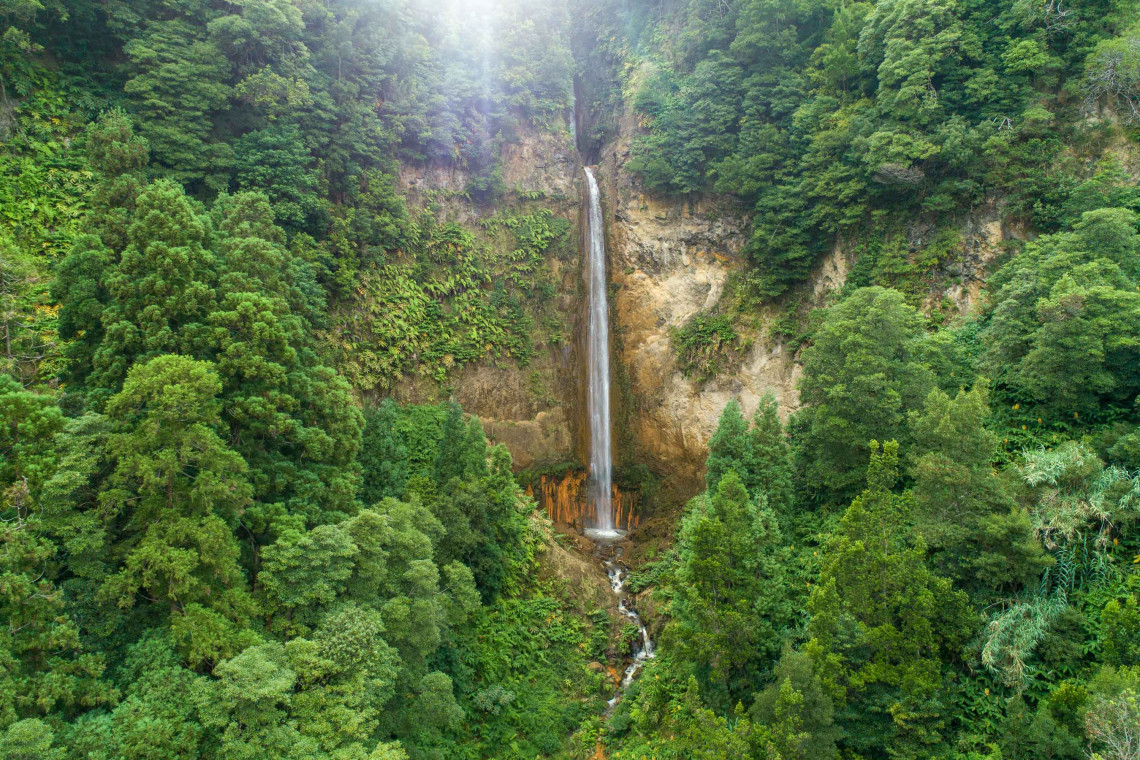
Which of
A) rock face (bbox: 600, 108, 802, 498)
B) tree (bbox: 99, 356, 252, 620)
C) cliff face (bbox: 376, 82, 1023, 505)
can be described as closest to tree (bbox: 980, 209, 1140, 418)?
cliff face (bbox: 376, 82, 1023, 505)

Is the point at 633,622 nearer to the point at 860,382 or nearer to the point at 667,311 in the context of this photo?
the point at 860,382

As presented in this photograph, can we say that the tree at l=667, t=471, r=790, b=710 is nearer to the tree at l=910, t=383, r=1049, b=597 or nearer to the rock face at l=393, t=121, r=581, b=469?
the tree at l=910, t=383, r=1049, b=597

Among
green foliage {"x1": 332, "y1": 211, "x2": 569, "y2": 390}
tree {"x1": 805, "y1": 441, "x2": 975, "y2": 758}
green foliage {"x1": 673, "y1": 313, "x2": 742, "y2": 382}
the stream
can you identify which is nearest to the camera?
tree {"x1": 805, "y1": 441, "x2": 975, "y2": 758}

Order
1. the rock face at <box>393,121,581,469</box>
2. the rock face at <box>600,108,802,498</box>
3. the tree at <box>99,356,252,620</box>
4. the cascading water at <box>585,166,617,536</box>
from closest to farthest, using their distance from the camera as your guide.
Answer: the tree at <box>99,356,252,620</box> < the rock face at <box>393,121,581,469</box> < the rock face at <box>600,108,802,498</box> < the cascading water at <box>585,166,617,536</box>

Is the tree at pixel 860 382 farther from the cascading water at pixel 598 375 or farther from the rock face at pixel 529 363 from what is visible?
the rock face at pixel 529 363

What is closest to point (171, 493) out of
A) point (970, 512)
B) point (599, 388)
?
point (970, 512)

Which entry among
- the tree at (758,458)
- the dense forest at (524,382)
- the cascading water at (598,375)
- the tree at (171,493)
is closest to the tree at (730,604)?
the dense forest at (524,382)

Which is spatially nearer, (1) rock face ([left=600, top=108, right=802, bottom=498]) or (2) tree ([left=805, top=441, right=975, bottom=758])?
(2) tree ([left=805, top=441, right=975, bottom=758])
